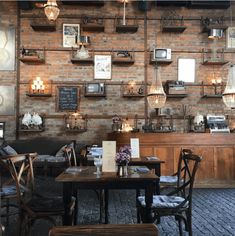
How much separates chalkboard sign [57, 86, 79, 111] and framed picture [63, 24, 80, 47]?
3.80 feet

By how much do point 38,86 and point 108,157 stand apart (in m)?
5.23

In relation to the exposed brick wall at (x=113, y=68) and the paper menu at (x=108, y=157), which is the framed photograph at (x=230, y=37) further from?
the paper menu at (x=108, y=157)

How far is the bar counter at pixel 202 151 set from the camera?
5.98 meters

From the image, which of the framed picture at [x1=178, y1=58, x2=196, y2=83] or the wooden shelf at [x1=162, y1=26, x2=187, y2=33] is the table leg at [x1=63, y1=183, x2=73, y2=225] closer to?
the framed picture at [x1=178, y1=58, x2=196, y2=83]

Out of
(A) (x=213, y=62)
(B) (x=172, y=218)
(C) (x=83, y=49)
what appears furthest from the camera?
(A) (x=213, y=62)

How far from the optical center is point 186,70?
25.9 ft

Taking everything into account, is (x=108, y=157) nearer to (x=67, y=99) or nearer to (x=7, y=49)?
(x=67, y=99)

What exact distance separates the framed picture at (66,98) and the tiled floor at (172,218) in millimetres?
2499

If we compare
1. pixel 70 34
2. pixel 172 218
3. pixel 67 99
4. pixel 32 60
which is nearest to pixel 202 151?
pixel 172 218

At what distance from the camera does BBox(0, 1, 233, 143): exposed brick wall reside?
780 cm

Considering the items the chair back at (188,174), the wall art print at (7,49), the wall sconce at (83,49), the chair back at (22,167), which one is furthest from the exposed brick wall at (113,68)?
the chair back at (22,167)

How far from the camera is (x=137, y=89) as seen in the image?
25.7 feet

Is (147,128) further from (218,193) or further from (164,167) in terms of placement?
(218,193)

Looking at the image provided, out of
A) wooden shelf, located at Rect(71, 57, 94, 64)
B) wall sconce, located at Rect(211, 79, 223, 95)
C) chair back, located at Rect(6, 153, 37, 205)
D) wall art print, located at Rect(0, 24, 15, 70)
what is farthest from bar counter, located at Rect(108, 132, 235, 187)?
wall art print, located at Rect(0, 24, 15, 70)
